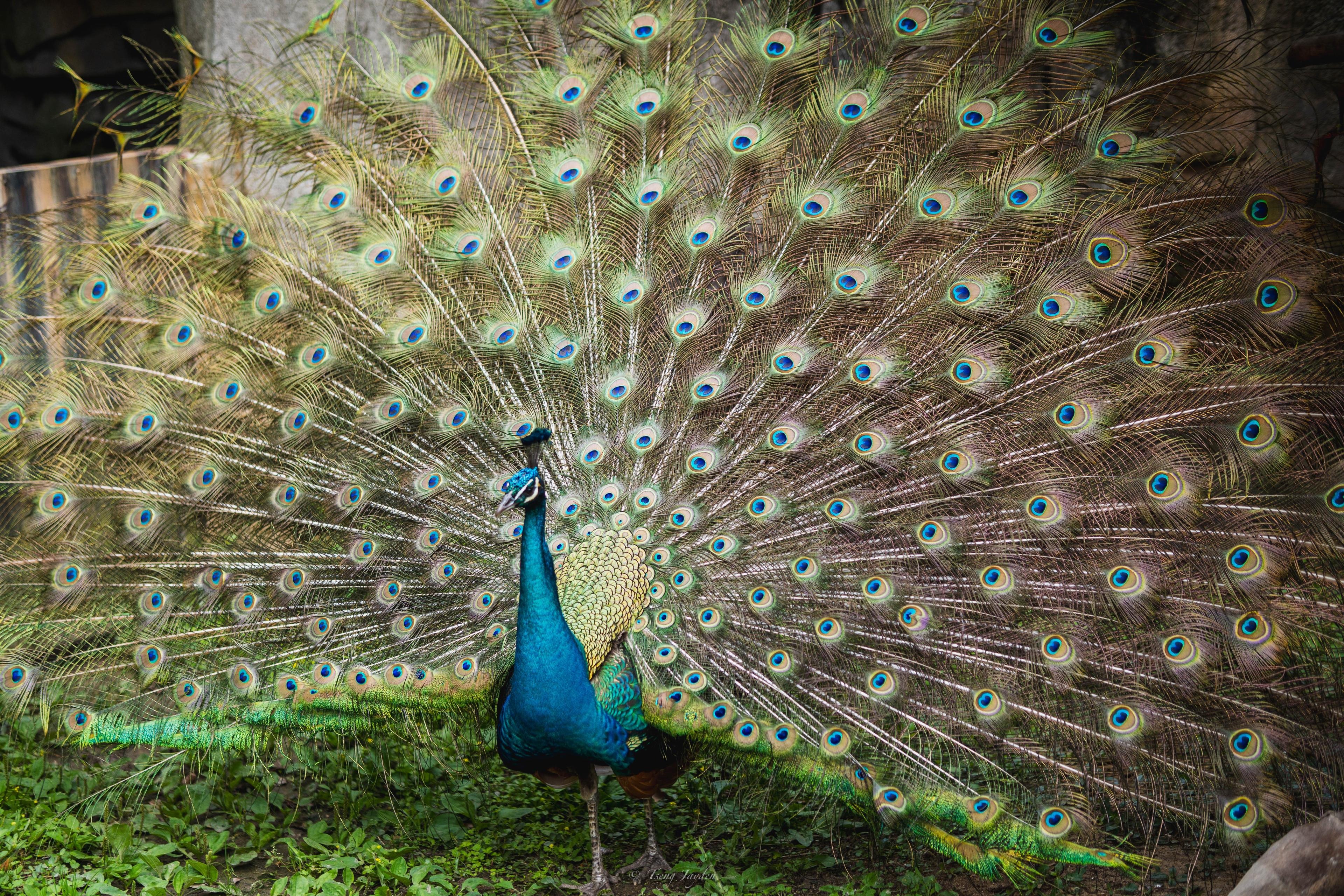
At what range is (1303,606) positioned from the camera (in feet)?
9.35

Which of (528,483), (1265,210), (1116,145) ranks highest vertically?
(1116,145)

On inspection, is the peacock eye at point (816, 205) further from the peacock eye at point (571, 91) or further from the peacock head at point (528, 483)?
the peacock head at point (528, 483)

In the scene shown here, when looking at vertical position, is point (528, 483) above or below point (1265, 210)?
below

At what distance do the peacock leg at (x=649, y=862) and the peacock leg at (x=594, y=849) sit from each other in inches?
3.8

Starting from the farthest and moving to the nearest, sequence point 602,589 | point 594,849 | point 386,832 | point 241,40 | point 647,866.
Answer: point 241,40 < point 386,832 < point 647,866 < point 594,849 < point 602,589

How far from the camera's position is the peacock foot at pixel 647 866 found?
11.8 ft

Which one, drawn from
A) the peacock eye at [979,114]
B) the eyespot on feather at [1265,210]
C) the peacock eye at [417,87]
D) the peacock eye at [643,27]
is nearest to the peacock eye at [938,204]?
the peacock eye at [979,114]

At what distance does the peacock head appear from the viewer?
2885mm

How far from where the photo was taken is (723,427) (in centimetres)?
344

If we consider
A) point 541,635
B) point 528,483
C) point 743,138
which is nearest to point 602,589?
point 541,635

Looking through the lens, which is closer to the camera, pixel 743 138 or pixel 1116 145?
pixel 1116 145

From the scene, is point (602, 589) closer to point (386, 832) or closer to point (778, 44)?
point (386, 832)

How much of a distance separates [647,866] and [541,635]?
106 cm

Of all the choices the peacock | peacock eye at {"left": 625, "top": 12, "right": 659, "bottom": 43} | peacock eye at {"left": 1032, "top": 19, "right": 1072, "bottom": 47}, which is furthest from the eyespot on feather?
peacock eye at {"left": 625, "top": 12, "right": 659, "bottom": 43}
